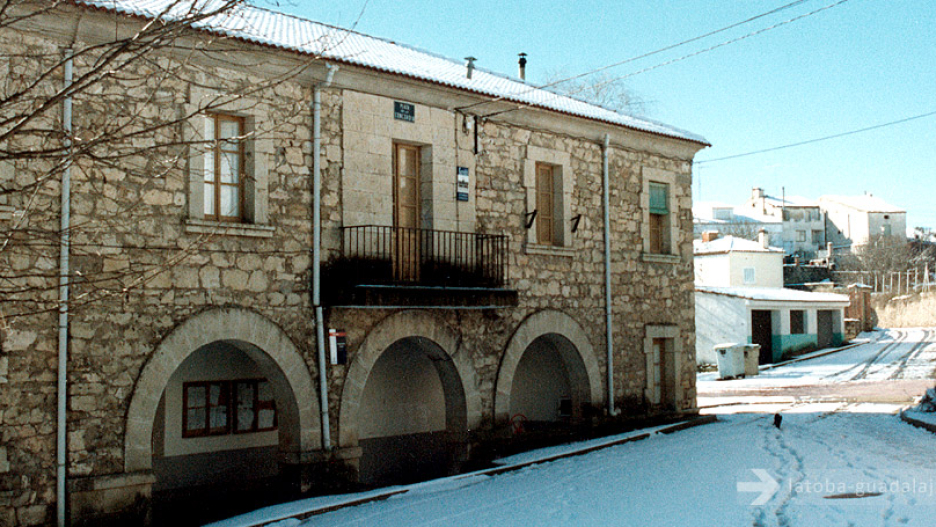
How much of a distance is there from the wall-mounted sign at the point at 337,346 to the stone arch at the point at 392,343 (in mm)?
199

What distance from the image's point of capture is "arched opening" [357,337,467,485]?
1258 cm

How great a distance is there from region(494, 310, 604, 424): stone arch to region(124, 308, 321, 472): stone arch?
3456 millimetres

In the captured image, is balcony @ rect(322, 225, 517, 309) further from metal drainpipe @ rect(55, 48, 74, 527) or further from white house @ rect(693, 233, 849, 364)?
white house @ rect(693, 233, 849, 364)

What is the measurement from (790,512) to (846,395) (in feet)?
49.2

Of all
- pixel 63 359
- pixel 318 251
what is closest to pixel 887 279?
pixel 318 251

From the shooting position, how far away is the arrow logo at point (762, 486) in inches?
351

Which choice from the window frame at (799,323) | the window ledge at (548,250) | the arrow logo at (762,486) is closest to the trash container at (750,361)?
the window frame at (799,323)

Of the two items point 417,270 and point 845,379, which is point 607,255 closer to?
point 417,270

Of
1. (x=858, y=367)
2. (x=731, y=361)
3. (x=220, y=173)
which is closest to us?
(x=220, y=173)

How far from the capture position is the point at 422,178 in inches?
484

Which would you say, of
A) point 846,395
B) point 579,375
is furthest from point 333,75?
point 846,395

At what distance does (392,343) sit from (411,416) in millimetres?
2026

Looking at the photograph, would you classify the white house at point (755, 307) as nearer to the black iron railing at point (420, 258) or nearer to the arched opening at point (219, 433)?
the black iron railing at point (420, 258)

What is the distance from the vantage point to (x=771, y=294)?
34.9 meters
